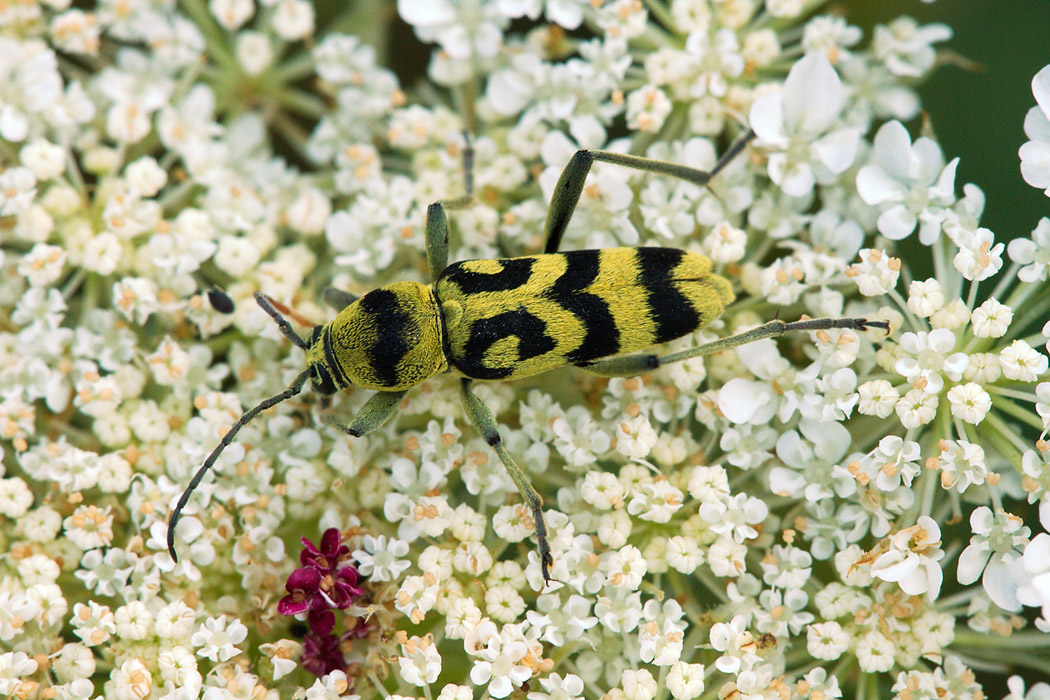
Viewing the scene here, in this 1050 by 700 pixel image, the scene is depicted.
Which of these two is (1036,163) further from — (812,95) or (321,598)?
(321,598)

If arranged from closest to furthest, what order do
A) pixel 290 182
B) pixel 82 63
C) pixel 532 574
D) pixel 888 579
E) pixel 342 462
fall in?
pixel 888 579 → pixel 532 574 → pixel 342 462 → pixel 290 182 → pixel 82 63

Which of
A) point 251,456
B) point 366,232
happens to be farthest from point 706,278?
point 251,456

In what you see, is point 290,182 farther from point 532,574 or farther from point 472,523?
point 532,574

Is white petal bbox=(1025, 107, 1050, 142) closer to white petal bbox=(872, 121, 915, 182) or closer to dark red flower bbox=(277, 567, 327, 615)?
white petal bbox=(872, 121, 915, 182)

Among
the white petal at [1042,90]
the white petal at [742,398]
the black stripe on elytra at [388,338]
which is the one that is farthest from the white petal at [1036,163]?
the black stripe on elytra at [388,338]

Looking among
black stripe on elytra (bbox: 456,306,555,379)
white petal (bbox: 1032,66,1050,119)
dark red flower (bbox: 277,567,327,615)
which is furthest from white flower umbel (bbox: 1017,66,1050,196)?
dark red flower (bbox: 277,567,327,615)

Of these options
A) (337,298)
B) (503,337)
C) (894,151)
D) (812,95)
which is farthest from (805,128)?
(337,298)

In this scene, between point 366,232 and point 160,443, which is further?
point 366,232

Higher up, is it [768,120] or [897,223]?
[768,120]
